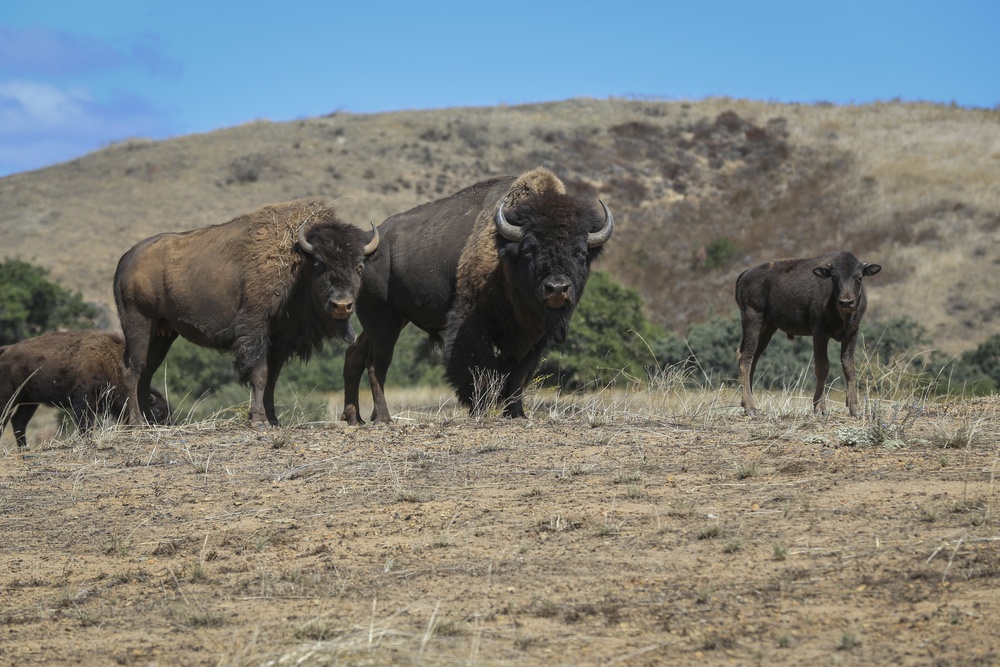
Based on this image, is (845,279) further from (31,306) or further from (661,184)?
(661,184)

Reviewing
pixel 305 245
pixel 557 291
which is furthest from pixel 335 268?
→ pixel 557 291

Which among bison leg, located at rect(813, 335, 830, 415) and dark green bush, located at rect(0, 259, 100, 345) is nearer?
bison leg, located at rect(813, 335, 830, 415)

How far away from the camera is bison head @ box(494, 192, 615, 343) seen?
990cm

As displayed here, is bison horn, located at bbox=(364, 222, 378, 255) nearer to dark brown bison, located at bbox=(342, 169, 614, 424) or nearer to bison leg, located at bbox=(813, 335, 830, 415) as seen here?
dark brown bison, located at bbox=(342, 169, 614, 424)

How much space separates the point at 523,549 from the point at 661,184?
5738 cm

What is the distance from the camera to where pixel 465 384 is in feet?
35.0

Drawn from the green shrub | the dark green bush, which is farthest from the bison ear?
the dark green bush

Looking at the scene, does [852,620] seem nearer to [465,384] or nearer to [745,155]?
[465,384]

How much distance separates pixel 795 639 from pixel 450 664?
4.34ft

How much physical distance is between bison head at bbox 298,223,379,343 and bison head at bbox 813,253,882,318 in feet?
16.0

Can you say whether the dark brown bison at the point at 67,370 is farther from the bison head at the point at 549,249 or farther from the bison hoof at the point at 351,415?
the bison head at the point at 549,249

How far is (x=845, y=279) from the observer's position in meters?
11.8

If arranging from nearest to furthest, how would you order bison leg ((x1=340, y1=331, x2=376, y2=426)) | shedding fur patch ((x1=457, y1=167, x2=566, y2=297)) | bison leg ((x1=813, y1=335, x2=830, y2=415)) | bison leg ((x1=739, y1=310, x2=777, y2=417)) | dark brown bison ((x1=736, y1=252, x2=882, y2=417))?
shedding fur patch ((x1=457, y1=167, x2=566, y2=297)), dark brown bison ((x1=736, y1=252, x2=882, y2=417)), bison leg ((x1=813, y1=335, x2=830, y2=415)), bison leg ((x1=340, y1=331, x2=376, y2=426)), bison leg ((x1=739, y1=310, x2=777, y2=417))

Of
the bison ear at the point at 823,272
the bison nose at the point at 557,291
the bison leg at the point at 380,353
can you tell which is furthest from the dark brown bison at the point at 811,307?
the bison leg at the point at 380,353
